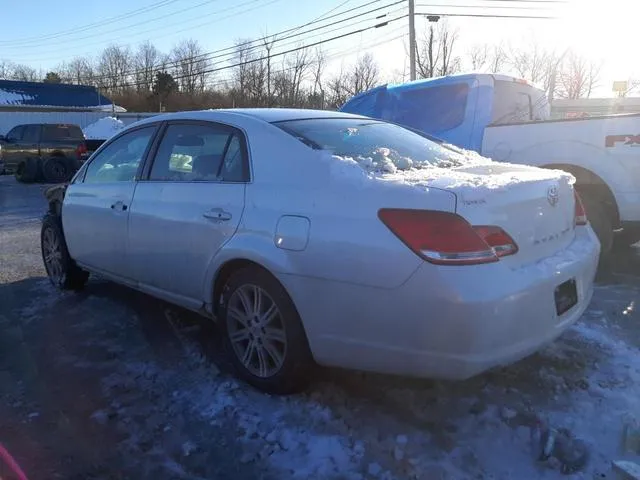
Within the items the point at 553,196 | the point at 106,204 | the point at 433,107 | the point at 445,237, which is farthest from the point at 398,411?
the point at 433,107

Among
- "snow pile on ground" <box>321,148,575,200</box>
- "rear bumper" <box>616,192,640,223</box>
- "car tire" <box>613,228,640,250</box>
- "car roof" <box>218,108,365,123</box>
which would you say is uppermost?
"car roof" <box>218,108,365,123</box>

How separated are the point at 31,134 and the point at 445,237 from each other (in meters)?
20.6

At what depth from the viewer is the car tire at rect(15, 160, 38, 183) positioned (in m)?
19.1

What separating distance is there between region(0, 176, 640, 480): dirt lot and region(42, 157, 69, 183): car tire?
1663 cm

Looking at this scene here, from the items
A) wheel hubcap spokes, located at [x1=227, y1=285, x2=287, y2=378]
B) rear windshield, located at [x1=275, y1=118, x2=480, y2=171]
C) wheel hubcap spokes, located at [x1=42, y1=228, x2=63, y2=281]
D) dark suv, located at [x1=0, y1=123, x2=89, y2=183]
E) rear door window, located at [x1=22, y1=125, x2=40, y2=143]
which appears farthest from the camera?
rear door window, located at [x1=22, y1=125, x2=40, y2=143]

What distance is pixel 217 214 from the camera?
11.2 feet

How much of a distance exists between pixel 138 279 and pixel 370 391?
192 centimetres

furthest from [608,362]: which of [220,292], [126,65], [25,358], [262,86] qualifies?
[126,65]

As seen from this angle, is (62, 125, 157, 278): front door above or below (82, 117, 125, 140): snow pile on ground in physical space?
below

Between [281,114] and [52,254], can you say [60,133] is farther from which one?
[281,114]

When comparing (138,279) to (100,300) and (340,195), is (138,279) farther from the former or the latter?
(340,195)

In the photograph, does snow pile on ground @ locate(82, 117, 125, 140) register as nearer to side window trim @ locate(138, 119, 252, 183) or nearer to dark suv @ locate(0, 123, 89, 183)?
dark suv @ locate(0, 123, 89, 183)

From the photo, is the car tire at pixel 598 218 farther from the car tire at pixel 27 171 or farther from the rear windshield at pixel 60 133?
the rear windshield at pixel 60 133

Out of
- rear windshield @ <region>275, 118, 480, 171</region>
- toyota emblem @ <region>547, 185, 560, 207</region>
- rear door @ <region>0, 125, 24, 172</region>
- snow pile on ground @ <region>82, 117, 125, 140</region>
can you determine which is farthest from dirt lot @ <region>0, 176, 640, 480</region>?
snow pile on ground @ <region>82, 117, 125, 140</region>
